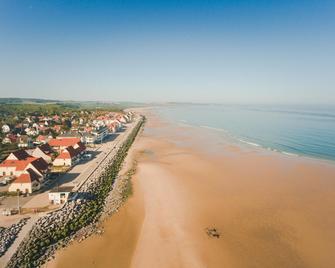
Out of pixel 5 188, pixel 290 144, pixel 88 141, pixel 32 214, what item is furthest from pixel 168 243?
pixel 290 144

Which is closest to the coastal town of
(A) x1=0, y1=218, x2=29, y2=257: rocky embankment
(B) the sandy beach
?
(A) x1=0, y1=218, x2=29, y2=257: rocky embankment

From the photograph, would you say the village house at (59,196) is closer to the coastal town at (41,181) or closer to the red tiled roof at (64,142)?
the coastal town at (41,181)

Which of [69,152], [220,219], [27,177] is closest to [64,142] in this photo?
[69,152]

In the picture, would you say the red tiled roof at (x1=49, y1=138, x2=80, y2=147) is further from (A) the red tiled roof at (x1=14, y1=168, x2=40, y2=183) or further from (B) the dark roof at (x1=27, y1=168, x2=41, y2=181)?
(A) the red tiled roof at (x1=14, y1=168, x2=40, y2=183)

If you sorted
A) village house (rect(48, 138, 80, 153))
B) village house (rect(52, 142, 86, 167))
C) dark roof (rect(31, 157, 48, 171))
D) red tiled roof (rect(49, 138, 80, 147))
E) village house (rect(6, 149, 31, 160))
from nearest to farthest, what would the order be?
1. dark roof (rect(31, 157, 48, 171))
2. village house (rect(6, 149, 31, 160))
3. village house (rect(52, 142, 86, 167))
4. village house (rect(48, 138, 80, 153))
5. red tiled roof (rect(49, 138, 80, 147))

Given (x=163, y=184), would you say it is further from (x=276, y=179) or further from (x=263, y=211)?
(x=276, y=179)
